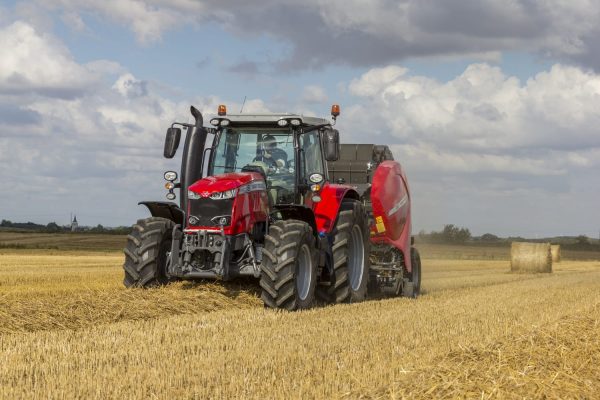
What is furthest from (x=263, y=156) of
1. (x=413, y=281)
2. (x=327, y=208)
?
(x=413, y=281)

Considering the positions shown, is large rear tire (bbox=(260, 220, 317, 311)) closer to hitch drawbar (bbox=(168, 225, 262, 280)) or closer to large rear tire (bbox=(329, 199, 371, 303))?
hitch drawbar (bbox=(168, 225, 262, 280))

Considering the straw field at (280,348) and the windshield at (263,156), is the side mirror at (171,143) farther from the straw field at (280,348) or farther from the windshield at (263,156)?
the straw field at (280,348)

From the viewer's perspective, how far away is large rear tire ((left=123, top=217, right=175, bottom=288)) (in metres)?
10.2

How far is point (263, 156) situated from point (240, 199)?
1.11m

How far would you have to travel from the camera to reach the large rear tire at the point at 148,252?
33.5ft

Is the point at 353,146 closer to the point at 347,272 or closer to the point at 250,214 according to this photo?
the point at 347,272

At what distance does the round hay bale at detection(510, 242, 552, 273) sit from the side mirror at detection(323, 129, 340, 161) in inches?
632

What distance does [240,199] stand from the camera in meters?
9.82

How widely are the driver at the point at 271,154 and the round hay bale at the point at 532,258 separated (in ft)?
53.1

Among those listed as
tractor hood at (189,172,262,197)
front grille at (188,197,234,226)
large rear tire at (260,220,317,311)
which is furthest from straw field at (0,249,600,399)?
tractor hood at (189,172,262,197)

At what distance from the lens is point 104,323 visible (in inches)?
336

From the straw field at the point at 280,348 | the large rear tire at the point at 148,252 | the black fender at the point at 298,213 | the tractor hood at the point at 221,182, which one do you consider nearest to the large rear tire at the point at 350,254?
the straw field at the point at 280,348

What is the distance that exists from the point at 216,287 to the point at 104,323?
2306mm

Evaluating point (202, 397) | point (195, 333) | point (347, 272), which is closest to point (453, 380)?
point (202, 397)
